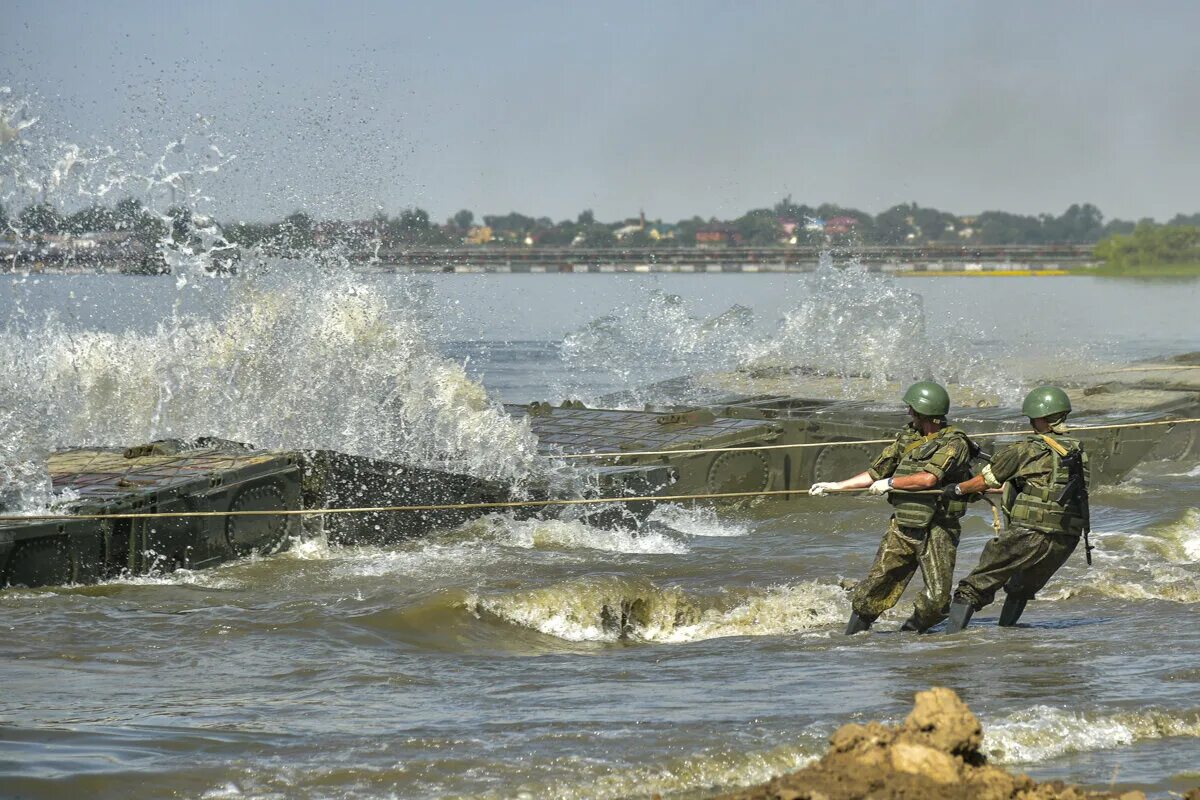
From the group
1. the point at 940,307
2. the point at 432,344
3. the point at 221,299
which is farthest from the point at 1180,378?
the point at 940,307

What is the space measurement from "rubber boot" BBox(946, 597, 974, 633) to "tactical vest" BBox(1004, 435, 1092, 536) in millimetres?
648

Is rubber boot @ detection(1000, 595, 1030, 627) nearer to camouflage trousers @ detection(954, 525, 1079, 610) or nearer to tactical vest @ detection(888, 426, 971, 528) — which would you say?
camouflage trousers @ detection(954, 525, 1079, 610)

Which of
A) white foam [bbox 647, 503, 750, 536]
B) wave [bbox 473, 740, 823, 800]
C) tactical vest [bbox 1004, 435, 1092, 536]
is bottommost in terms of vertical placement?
white foam [bbox 647, 503, 750, 536]

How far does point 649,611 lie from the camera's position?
35.3ft

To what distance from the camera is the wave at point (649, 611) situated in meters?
10.4

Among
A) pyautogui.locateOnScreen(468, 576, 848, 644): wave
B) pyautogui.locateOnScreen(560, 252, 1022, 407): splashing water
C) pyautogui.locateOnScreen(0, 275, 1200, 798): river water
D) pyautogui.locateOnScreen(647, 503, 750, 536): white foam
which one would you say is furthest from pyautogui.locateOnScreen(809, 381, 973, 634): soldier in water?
pyautogui.locateOnScreen(560, 252, 1022, 407): splashing water

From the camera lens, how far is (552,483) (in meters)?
14.0

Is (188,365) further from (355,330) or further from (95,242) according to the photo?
(95,242)

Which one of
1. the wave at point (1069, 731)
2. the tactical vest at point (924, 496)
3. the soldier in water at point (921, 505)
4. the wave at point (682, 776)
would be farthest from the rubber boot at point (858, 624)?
the wave at point (682, 776)

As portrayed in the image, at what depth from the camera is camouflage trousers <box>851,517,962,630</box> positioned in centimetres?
898

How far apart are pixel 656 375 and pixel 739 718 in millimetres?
30455

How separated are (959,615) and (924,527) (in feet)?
2.25

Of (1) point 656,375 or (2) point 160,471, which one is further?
(1) point 656,375

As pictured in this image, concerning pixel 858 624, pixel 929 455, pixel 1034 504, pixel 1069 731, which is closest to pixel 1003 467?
pixel 1034 504
